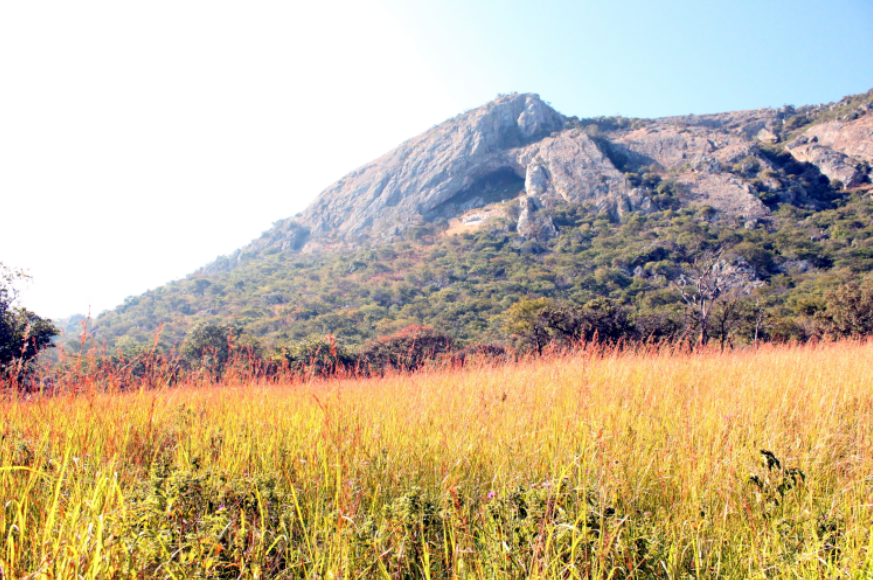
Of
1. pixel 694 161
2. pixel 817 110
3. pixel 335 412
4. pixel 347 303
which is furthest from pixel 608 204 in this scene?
pixel 335 412

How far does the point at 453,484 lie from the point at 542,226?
70203 millimetres

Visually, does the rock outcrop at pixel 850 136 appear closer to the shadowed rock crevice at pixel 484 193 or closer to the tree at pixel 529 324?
the shadowed rock crevice at pixel 484 193

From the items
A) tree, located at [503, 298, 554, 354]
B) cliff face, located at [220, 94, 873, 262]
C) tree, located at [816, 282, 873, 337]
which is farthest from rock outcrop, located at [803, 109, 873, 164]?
tree, located at [503, 298, 554, 354]

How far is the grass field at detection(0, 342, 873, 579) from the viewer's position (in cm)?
143

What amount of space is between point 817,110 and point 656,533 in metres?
121

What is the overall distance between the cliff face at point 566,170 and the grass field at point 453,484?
6714 cm

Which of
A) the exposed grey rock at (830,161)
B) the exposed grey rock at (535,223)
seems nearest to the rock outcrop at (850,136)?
the exposed grey rock at (830,161)

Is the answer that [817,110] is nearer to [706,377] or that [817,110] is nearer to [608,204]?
[608,204]

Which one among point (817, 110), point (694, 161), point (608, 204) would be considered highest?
point (817, 110)

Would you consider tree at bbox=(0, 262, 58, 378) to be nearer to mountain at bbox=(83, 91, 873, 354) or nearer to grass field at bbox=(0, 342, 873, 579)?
grass field at bbox=(0, 342, 873, 579)

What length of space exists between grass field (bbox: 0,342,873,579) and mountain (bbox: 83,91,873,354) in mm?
26497

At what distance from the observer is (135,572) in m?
1.25

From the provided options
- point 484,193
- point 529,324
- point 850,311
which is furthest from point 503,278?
point 484,193

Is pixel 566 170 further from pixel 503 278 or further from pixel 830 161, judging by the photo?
pixel 830 161
